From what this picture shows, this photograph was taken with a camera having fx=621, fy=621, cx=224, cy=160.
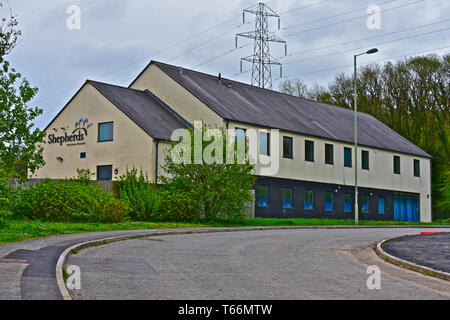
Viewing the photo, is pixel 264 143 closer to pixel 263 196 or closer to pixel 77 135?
pixel 263 196

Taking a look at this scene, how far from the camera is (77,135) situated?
135 feet

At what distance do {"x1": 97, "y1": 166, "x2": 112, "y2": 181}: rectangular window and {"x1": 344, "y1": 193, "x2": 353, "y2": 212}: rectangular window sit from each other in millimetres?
17323

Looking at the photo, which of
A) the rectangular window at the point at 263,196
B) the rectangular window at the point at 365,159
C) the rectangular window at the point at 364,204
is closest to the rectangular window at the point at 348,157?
the rectangular window at the point at 365,159

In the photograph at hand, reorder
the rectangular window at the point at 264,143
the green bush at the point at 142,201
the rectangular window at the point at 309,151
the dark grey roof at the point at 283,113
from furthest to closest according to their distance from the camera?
the rectangular window at the point at 309,151
the dark grey roof at the point at 283,113
the rectangular window at the point at 264,143
the green bush at the point at 142,201

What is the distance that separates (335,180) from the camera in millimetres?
44312

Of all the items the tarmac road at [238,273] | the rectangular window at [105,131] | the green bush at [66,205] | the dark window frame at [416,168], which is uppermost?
the rectangular window at [105,131]

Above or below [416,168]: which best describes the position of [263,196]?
below

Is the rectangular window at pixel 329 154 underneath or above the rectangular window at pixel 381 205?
above

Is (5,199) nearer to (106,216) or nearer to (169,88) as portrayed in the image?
(106,216)

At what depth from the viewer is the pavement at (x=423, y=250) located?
1339 cm

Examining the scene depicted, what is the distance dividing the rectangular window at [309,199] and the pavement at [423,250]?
71.2 feet

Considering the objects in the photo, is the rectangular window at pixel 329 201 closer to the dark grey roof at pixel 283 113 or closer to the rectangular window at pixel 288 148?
the dark grey roof at pixel 283 113

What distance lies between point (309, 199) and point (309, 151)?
3288mm

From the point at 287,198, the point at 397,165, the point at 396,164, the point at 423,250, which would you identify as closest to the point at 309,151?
the point at 287,198
